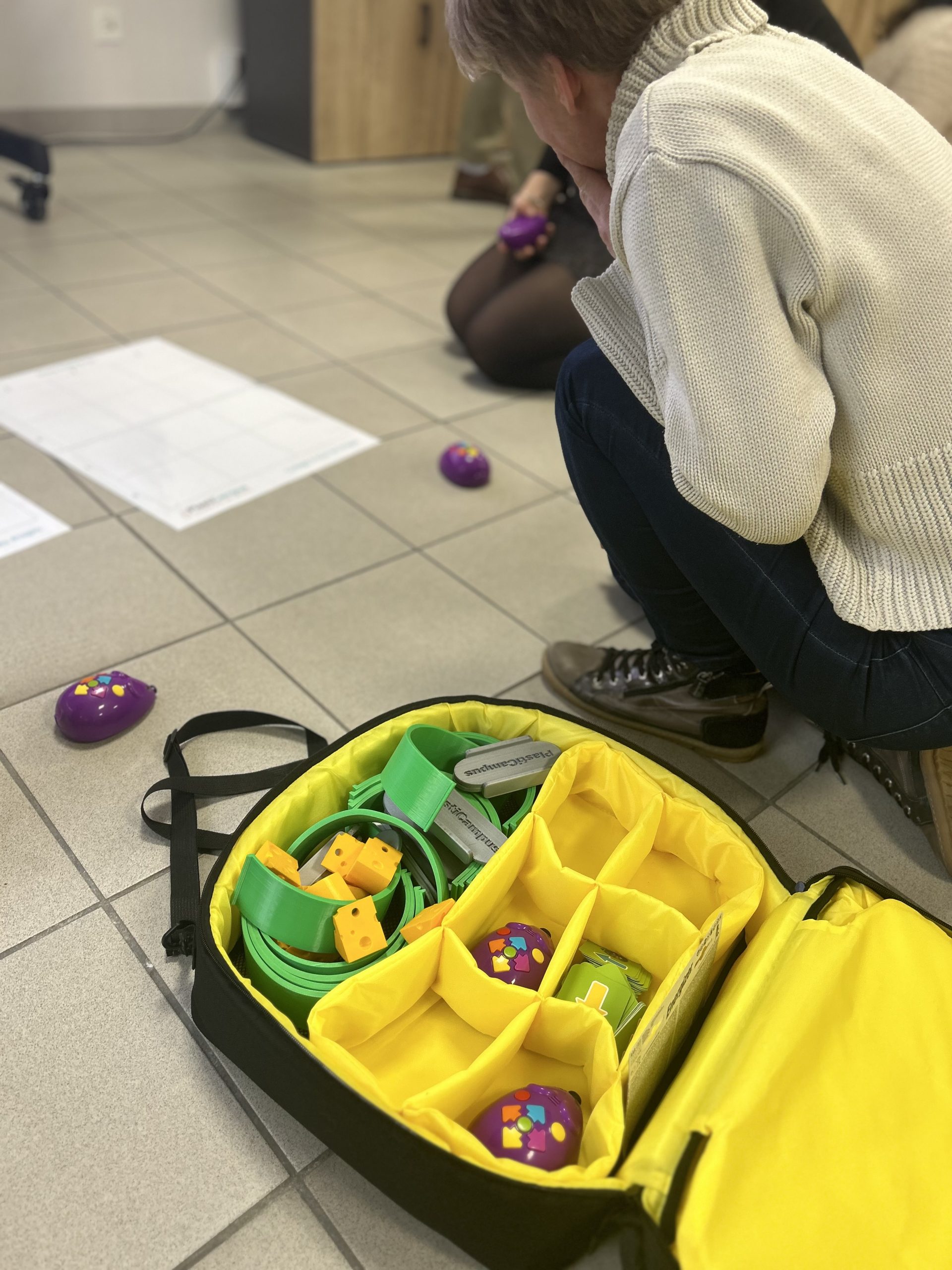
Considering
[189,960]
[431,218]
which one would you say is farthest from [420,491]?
[431,218]

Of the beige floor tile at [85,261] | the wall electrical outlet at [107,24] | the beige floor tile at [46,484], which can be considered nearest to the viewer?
the beige floor tile at [46,484]

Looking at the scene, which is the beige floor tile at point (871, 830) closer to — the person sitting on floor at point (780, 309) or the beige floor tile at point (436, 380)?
the person sitting on floor at point (780, 309)

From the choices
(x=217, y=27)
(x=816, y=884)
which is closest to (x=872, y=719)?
(x=816, y=884)

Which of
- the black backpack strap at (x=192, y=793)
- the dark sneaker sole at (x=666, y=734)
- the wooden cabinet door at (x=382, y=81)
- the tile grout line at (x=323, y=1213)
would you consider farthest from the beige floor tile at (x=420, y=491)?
the wooden cabinet door at (x=382, y=81)

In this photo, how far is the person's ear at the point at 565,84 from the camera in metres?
0.75

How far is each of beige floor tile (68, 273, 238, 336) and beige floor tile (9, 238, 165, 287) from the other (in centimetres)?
5

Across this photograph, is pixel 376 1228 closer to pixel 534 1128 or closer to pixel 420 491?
pixel 534 1128

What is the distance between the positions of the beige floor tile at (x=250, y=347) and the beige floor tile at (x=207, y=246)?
0.41 metres

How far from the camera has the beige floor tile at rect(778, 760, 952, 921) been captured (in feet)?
3.66

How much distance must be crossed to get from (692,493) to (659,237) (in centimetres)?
21

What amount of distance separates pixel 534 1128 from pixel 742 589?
0.52 metres

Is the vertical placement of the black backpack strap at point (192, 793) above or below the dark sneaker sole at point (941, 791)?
below

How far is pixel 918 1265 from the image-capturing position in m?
0.65

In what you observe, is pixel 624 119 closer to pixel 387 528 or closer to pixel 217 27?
pixel 387 528
